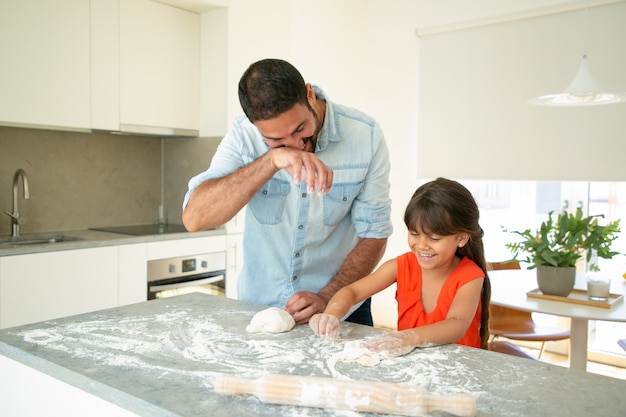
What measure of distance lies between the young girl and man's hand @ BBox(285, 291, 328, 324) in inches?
1.4

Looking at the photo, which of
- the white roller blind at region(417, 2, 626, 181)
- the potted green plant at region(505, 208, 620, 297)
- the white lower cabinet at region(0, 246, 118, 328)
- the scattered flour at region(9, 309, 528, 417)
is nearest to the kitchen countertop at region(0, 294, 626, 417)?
the scattered flour at region(9, 309, 528, 417)

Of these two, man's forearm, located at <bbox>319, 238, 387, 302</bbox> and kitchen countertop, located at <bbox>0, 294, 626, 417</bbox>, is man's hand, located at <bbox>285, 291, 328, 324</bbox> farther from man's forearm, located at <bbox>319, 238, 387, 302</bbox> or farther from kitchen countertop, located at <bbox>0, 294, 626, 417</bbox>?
man's forearm, located at <bbox>319, 238, 387, 302</bbox>

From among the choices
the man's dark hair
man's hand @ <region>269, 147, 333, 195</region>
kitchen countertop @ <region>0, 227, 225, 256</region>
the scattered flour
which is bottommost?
the scattered flour

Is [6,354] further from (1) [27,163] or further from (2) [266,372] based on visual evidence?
(1) [27,163]

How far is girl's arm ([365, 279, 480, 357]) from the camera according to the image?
3.91 feet

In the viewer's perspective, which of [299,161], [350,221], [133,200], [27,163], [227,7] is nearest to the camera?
[299,161]

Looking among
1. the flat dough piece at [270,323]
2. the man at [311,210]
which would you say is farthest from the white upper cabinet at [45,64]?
the flat dough piece at [270,323]

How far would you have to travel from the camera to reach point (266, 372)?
1064 mm

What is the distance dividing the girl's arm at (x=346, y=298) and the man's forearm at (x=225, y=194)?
0.38 metres

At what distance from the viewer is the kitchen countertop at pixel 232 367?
3.04 ft

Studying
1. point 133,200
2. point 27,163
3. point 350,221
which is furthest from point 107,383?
point 133,200

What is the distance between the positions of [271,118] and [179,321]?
22.0 inches

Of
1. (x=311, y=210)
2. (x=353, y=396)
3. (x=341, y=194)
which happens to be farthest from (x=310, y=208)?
(x=353, y=396)

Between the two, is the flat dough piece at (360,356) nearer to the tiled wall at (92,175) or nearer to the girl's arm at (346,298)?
the girl's arm at (346,298)
